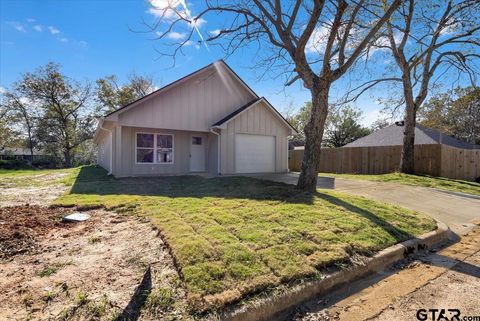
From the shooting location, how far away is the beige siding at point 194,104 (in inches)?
473

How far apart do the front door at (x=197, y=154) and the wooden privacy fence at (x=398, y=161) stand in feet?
31.4

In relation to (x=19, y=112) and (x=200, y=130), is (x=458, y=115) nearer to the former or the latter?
(x=200, y=130)

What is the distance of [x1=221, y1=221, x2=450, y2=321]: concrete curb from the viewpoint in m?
2.53

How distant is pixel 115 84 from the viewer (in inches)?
1353

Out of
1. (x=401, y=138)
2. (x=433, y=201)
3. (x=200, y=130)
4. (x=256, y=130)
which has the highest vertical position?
(x=401, y=138)

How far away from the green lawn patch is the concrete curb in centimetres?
12

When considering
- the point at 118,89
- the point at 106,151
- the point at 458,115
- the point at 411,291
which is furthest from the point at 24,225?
the point at 458,115

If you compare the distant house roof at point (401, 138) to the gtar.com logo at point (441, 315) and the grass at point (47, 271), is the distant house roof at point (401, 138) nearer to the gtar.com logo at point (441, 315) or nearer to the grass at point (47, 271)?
the gtar.com logo at point (441, 315)

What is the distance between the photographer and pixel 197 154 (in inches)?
562

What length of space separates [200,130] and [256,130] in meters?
2.87

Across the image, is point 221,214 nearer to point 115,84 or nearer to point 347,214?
point 347,214

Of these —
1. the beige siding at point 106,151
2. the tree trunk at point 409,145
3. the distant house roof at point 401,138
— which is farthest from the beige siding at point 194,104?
the distant house roof at point 401,138

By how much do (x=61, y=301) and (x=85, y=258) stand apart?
37.3 inches

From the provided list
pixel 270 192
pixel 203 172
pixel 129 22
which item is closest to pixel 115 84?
pixel 203 172
